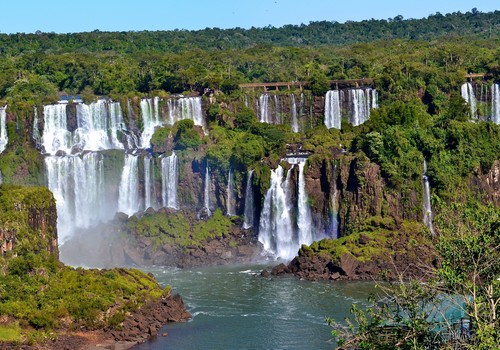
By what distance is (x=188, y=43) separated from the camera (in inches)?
4820

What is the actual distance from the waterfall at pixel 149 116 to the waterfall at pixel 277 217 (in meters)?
12.6

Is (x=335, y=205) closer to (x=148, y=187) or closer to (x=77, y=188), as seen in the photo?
(x=148, y=187)

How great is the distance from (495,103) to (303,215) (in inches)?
757

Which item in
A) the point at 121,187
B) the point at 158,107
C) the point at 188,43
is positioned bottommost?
the point at 121,187

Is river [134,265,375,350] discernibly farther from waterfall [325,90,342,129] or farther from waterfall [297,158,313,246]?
waterfall [325,90,342,129]

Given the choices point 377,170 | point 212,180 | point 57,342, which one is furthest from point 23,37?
point 57,342

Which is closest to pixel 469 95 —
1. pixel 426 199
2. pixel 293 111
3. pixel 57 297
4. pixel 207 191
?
pixel 293 111

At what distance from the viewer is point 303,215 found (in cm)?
6412

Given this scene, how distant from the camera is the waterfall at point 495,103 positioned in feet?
242

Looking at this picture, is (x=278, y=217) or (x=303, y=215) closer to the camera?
(x=303, y=215)

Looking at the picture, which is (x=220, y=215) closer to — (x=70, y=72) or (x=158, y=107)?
(x=158, y=107)

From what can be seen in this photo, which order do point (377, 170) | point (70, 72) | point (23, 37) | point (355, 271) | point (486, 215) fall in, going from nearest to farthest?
point (486, 215) → point (355, 271) → point (377, 170) → point (70, 72) → point (23, 37)

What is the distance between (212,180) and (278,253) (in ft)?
23.5

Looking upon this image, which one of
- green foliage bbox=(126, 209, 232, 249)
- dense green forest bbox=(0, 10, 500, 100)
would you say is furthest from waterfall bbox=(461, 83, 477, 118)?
green foliage bbox=(126, 209, 232, 249)
